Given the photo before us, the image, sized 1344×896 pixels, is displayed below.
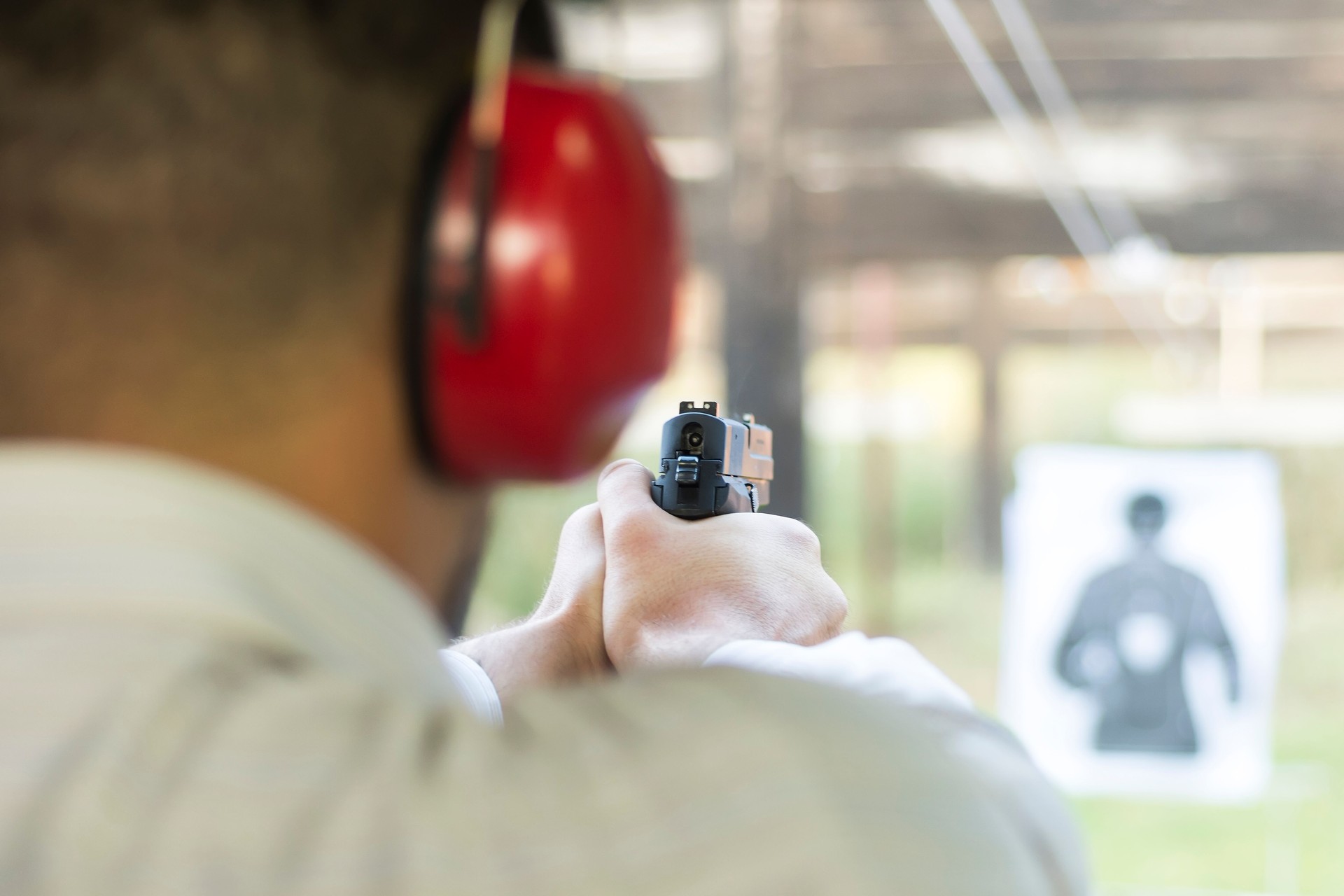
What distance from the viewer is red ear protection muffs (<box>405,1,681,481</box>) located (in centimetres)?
51

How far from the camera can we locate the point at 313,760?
436 millimetres

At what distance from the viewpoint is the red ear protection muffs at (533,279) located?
506 mm

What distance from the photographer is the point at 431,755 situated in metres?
0.45

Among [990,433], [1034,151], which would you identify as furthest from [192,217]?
[990,433]

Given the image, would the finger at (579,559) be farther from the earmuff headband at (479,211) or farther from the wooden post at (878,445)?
the wooden post at (878,445)

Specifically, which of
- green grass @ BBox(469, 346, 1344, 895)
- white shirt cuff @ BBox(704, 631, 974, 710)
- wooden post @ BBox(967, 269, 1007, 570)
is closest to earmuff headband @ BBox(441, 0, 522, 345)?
white shirt cuff @ BBox(704, 631, 974, 710)

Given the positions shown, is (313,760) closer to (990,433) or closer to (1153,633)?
(1153,633)

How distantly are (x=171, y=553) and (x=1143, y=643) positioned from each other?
177 inches

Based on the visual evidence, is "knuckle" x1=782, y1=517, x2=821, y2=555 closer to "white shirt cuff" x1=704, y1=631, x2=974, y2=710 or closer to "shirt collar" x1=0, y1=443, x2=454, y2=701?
"white shirt cuff" x1=704, y1=631, x2=974, y2=710

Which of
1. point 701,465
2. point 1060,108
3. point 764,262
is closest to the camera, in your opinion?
point 701,465

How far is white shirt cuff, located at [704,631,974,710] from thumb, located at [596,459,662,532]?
232mm

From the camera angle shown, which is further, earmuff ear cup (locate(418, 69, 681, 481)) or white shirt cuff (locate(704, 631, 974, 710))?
white shirt cuff (locate(704, 631, 974, 710))

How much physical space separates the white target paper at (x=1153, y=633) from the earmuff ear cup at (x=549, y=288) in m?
4.24

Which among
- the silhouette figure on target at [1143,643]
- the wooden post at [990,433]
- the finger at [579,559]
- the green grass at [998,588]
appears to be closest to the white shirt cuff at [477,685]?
the finger at [579,559]
